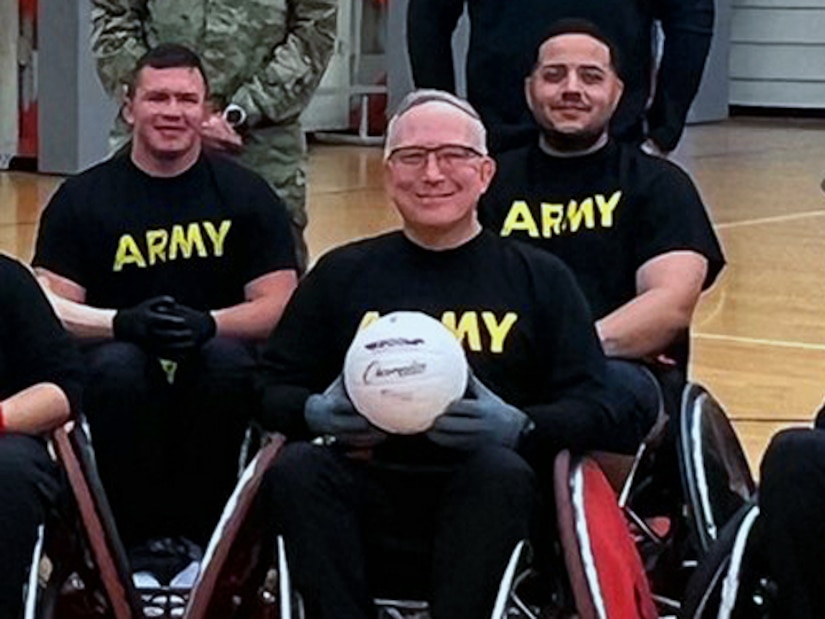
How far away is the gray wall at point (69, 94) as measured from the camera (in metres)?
12.9

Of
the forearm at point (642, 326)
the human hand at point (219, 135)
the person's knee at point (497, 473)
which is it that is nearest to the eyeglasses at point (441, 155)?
the person's knee at point (497, 473)

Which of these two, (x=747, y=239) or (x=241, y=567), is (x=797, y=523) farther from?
(x=747, y=239)

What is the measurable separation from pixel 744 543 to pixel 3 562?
118 cm

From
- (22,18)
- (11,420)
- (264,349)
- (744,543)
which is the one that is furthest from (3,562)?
(22,18)

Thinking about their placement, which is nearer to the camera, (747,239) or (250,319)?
(250,319)

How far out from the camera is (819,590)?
3.12 meters

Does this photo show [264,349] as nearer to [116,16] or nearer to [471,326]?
[471,326]

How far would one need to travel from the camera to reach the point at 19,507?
11.1ft

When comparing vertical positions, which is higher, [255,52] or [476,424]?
[255,52]

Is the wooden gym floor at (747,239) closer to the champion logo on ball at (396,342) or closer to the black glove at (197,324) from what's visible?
the black glove at (197,324)

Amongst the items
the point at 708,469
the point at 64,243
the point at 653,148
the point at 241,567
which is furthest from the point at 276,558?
the point at 653,148

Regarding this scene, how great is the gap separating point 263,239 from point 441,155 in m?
0.89

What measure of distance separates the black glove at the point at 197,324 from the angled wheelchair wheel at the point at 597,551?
38.5 inches

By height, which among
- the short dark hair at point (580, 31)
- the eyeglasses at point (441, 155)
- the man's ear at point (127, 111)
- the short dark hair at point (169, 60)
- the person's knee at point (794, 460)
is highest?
the short dark hair at point (580, 31)
